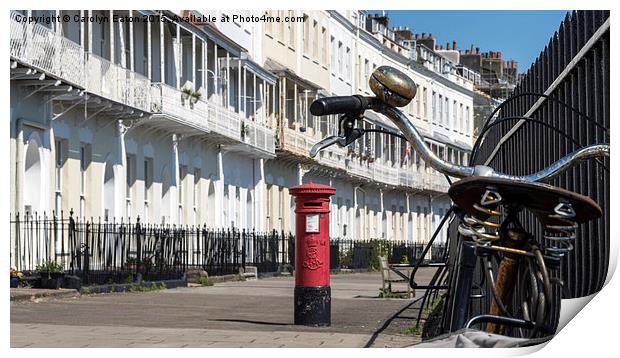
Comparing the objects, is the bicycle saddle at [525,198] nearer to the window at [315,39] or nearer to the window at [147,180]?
the window at [147,180]

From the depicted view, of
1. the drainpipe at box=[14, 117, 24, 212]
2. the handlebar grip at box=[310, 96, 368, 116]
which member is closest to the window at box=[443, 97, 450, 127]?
the drainpipe at box=[14, 117, 24, 212]

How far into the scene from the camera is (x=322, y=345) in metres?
10.6

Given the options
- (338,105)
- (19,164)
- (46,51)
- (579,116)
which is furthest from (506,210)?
(46,51)

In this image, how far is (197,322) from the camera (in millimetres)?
13594

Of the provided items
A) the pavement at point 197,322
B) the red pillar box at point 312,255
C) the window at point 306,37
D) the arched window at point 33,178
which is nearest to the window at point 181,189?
the arched window at point 33,178

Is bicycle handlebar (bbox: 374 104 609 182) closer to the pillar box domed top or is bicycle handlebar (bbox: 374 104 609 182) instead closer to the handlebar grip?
the handlebar grip

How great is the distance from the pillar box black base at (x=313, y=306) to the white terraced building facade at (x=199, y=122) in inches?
368

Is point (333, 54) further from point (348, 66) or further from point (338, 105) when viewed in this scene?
point (338, 105)

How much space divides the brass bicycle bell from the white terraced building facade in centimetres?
1713

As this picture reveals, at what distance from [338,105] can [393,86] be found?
0.19 m

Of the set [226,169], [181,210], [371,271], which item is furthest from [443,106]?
[181,210]

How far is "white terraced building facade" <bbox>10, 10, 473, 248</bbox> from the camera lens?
76.7ft
